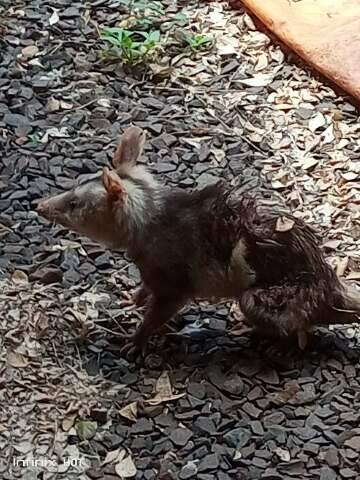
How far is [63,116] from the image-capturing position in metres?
5.62

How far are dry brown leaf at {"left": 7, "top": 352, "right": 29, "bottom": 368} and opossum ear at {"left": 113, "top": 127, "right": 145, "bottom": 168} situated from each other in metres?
0.87

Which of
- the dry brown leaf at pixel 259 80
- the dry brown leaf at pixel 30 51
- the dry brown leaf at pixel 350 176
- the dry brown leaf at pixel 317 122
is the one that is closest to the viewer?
the dry brown leaf at pixel 350 176

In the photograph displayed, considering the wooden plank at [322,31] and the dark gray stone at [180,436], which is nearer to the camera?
the dark gray stone at [180,436]

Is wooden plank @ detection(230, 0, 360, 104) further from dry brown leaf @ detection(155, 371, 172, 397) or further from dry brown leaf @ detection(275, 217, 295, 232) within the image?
dry brown leaf @ detection(155, 371, 172, 397)

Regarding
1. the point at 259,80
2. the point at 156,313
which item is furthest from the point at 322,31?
the point at 156,313

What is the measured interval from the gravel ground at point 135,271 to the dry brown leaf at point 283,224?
49 cm

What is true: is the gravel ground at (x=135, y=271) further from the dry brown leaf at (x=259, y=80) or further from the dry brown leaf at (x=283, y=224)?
the dry brown leaf at (x=283, y=224)

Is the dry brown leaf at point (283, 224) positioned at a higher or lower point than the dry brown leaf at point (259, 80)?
higher

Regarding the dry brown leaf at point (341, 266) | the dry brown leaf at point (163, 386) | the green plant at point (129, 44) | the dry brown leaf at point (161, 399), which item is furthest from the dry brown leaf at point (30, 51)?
the dry brown leaf at point (161, 399)

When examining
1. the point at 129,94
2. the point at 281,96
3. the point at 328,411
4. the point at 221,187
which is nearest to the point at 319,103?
the point at 281,96

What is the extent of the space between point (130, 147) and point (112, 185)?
265mm

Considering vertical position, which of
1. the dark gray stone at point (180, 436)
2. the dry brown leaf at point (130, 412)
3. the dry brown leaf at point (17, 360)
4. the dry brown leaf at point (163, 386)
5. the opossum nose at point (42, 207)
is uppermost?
the opossum nose at point (42, 207)

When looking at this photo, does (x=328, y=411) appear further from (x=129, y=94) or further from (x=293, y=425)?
(x=129, y=94)

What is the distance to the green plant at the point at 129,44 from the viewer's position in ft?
19.4
